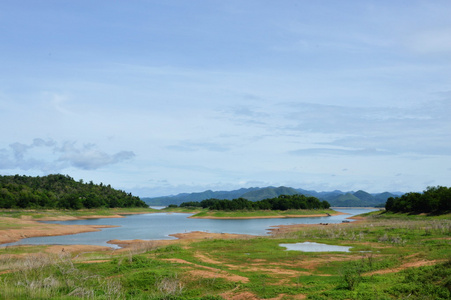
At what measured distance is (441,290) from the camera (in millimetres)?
16031

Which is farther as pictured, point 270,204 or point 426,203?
point 270,204

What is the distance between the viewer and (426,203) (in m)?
87.2

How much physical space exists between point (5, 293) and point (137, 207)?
179556 mm

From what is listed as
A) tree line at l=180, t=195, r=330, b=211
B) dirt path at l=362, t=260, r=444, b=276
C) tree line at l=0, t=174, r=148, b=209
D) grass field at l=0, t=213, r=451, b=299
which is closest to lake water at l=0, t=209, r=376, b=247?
grass field at l=0, t=213, r=451, b=299

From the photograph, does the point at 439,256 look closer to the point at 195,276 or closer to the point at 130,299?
the point at 195,276

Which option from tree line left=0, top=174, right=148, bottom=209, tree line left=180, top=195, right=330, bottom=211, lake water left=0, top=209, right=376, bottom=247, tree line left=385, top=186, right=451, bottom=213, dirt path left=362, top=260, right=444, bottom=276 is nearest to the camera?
dirt path left=362, top=260, right=444, bottom=276

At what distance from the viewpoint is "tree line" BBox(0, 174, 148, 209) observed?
11731 centimetres

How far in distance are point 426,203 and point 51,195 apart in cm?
13401

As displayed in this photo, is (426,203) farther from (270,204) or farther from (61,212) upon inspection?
(61,212)

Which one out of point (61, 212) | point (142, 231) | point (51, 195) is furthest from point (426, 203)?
point (51, 195)

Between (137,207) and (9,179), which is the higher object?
(9,179)

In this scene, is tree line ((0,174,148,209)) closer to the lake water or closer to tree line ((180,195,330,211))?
the lake water

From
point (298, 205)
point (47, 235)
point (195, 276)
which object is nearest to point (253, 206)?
point (298, 205)

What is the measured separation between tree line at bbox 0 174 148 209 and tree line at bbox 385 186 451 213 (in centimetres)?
11208
